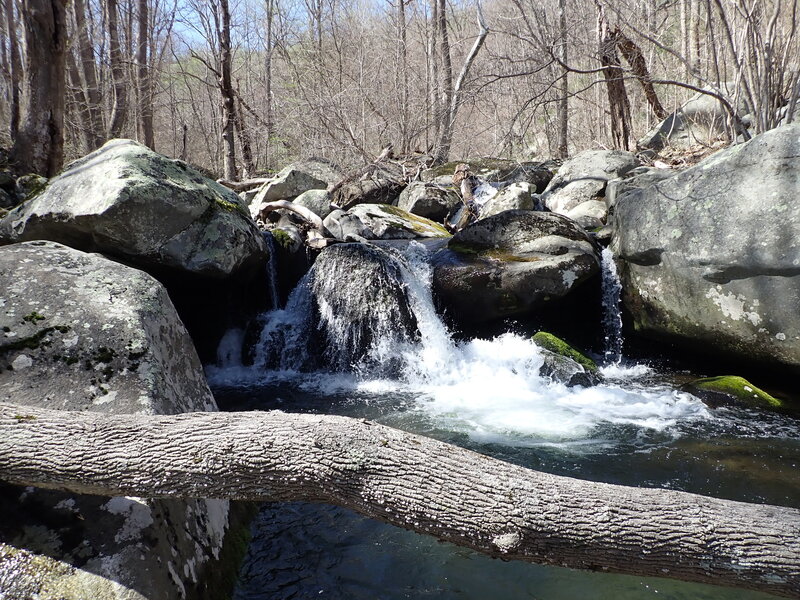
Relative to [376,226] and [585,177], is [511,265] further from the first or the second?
[585,177]

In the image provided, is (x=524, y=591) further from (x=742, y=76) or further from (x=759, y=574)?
(x=742, y=76)

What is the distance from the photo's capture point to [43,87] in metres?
7.57

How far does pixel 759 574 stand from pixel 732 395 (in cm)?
450

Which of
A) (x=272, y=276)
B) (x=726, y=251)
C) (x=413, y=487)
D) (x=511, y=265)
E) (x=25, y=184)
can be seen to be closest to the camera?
(x=413, y=487)

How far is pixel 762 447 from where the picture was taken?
4.30 meters

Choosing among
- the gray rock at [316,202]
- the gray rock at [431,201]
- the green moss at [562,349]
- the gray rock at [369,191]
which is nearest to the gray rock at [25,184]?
the gray rock at [316,202]

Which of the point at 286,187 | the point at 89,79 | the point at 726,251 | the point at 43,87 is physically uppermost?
the point at 89,79

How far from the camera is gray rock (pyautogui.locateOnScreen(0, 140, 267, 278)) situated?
507 centimetres

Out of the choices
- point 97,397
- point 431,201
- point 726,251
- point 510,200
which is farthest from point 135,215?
point 510,200

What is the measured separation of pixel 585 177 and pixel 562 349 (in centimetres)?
478

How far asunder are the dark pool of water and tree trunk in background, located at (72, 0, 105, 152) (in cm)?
1080

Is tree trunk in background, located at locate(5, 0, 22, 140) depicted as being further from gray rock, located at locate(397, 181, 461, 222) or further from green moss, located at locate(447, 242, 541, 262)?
green moss, located at locate(447, 242, 541, 262)

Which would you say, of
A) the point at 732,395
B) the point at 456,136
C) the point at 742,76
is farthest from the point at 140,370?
the point at 456,136

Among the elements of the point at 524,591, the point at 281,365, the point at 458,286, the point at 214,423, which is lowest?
the point at 524,591
